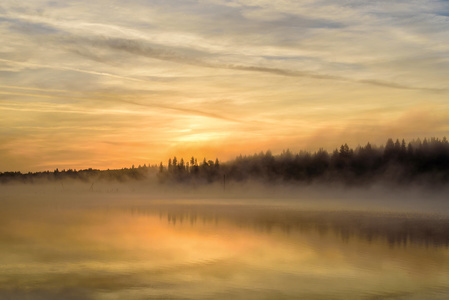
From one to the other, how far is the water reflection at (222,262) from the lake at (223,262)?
4cm

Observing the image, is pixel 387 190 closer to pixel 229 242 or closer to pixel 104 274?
pixel 229 242

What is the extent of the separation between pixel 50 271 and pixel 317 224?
30531mm

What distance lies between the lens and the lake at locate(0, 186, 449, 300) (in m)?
21.2

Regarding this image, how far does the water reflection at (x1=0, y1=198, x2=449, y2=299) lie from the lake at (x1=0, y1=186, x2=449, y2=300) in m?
0.04

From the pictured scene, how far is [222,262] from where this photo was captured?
28.2 meters

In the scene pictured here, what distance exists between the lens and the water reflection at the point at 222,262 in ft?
70.0

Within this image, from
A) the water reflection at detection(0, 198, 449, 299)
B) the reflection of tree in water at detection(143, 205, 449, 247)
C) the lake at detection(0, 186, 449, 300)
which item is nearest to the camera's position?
the lake at detection(0, 186, 449, 300)

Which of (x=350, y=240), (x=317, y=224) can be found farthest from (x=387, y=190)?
(x=350, y=240)

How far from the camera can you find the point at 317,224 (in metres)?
50.6

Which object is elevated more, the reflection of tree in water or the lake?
the lake

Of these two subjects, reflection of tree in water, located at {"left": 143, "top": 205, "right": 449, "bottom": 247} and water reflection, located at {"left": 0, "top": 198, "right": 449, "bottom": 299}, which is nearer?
water reflection, located at {"left": 0, "top": 198, "right": 449, "bottom": 299}

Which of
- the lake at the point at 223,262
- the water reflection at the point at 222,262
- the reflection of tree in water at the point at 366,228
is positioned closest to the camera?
the lake at the point at 223,262

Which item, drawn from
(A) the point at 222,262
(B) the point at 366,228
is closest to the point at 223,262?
(A) the point at 222,262

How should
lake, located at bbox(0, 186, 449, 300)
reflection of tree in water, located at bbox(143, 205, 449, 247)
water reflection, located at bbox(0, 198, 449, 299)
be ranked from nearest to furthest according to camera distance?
lake, located at bbox(0, 186, 449, 300)
water reflection, located at bbox(0, 198, 449, 299)
reflection of tree in water, located at bbox(143, 205, 449, 247)
